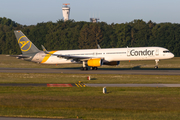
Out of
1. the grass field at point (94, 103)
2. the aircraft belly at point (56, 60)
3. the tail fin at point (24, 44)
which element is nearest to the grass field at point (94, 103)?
the grass field at point (94, 103)

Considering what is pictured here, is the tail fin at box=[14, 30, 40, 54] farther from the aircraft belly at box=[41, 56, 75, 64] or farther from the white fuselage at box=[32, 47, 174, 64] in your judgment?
the white fuselage at box=[32, 47, 174, 64]

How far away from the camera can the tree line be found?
107 metres

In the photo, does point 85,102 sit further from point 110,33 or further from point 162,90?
point 110,33

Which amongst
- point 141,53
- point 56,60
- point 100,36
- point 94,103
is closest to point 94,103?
point 94,103

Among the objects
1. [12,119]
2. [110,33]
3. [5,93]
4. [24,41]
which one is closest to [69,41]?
[110,33]

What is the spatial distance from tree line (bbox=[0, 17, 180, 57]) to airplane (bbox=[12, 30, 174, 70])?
5793cm

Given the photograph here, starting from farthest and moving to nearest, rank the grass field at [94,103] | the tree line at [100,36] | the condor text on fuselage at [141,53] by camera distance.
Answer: the tree line at [100,36] → the condor text on fuselage at [141,53] → the grass field at [94,103]

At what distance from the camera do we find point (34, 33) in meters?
132

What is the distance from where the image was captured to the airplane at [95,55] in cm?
4728

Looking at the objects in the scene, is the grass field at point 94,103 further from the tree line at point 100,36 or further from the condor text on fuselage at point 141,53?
the tree line at point 100,36

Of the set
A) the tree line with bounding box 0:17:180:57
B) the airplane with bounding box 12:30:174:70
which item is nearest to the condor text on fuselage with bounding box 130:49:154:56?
the airplane with bounding box 12:30:174:70

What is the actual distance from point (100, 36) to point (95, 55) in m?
71.3

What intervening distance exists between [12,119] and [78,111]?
4516mm

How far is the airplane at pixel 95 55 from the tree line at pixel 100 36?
57928mm
